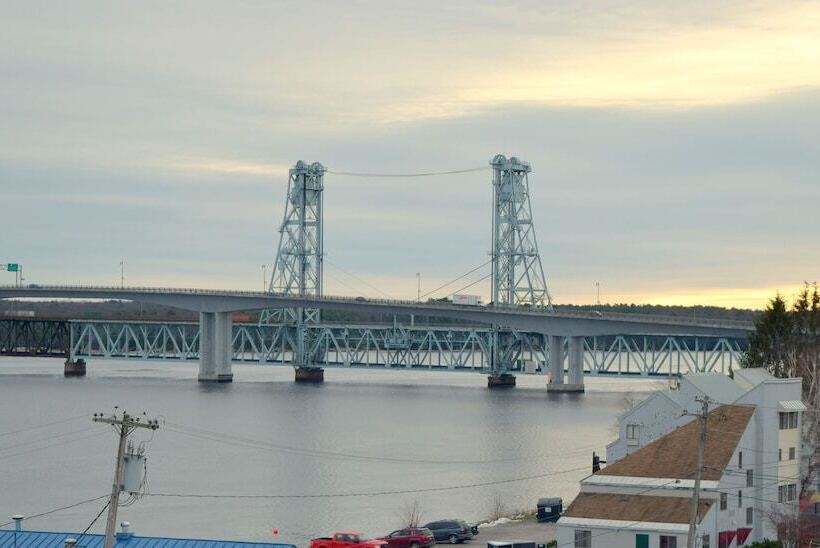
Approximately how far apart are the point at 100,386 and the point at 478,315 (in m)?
36.1

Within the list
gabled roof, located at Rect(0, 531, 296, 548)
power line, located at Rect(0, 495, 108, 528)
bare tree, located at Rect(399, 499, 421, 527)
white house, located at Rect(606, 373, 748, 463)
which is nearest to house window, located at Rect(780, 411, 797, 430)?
white house, located at Rect(606, 373, 748, 463)

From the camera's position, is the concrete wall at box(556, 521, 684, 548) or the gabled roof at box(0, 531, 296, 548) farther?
the concrete wall at box(556, 521, 684, 548)

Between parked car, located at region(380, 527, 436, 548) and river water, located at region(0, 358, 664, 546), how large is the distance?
5.19 metres

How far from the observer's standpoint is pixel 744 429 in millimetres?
52938

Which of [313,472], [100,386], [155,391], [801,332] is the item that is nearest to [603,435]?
[801,332]

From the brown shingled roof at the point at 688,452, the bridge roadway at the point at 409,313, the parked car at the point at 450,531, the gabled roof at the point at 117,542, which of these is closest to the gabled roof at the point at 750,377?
the brown shingled roof at the point at 688,452

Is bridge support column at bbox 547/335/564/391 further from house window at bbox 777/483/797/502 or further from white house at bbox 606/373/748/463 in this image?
house window at bbox 777/483/797/502

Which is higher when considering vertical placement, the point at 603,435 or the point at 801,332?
the point at 801,332

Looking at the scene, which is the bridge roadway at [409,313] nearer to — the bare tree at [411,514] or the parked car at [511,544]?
the bare tree at [411,514]

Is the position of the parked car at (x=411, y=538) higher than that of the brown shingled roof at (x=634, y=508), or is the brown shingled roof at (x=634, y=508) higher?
the brown shingled roof at (x=634, y=508)

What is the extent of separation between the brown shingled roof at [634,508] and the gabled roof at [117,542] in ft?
37.9

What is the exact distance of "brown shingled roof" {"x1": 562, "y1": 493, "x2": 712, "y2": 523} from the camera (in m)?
Answer: 47.3

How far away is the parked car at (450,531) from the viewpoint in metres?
53.9

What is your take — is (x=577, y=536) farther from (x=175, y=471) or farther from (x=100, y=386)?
(x=100, y=386)
